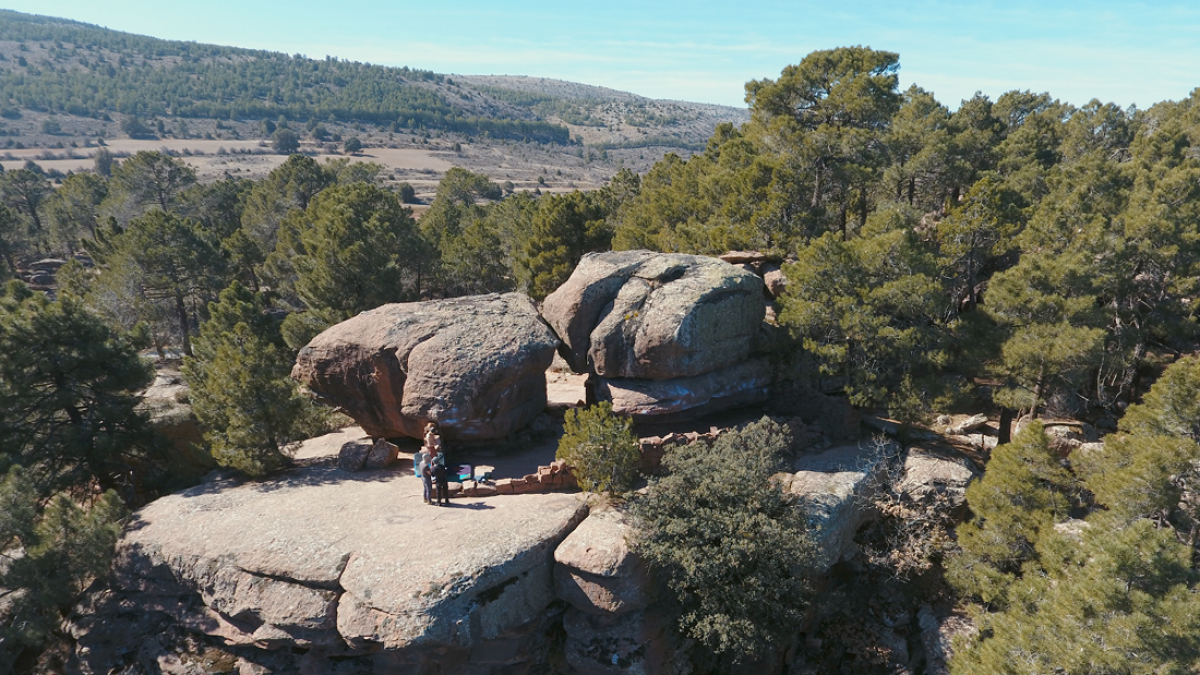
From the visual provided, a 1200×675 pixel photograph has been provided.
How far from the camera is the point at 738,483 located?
20094mm

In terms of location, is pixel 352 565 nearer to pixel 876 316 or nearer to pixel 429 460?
pixel 429 460

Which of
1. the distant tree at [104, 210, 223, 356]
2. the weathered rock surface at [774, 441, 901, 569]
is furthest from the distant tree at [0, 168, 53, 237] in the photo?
the weathered rock surface at [774, 441, 901, 569]

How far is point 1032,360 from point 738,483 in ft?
42.3

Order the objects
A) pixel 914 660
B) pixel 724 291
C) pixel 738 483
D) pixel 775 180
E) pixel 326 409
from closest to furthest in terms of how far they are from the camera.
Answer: pixel 738 483 < pixel 914 660 < pixel 724 291 < pixel 326 409 < pixel 775 180

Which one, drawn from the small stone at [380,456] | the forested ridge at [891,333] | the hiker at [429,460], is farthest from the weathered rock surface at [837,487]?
the small stone at [380,456]

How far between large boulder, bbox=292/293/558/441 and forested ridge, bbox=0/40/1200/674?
2.45m

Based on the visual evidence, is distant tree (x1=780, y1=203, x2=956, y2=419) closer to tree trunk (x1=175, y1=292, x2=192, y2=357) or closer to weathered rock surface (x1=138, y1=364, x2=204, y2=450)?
weathered rock surface (x1=138, y1=364, x2=204, y2=450)

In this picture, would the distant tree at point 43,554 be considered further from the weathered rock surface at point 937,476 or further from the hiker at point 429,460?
the weathered rock surface at point 937,476

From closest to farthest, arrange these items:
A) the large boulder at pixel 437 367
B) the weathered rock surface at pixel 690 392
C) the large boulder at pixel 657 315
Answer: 1. the large boulder at pixel 437 367
2. the large boulder at pixel 657 315
3. the weathered rock surface at pixel 690 392

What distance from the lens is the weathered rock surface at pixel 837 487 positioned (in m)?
21.8

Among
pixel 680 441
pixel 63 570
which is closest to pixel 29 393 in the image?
pixel 63 570

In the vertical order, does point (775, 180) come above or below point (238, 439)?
above

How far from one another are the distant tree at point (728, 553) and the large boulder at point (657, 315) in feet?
18.5

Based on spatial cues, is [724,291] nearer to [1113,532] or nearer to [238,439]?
[1113,532]
